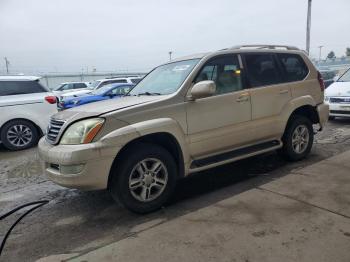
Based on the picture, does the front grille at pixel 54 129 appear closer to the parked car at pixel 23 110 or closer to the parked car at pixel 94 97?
the parked car at pixel 23 110

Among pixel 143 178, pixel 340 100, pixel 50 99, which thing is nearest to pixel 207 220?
pixel 143 178

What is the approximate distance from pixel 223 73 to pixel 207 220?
2010 millimetres

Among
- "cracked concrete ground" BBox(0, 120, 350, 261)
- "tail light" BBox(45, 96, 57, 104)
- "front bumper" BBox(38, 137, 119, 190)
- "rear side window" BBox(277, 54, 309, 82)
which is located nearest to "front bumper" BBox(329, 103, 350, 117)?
"rear side window" BBox(277, 54, 309, 82)

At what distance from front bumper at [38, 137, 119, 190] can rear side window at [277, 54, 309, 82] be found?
124 inches

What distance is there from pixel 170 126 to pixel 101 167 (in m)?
0.92

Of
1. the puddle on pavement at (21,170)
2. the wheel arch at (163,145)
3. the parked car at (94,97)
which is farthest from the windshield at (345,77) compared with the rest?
the puddle on pavement at (21,170)

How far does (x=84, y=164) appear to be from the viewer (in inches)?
134

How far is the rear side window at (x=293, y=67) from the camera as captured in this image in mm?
5293

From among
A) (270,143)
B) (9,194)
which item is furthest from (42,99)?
(270,143)

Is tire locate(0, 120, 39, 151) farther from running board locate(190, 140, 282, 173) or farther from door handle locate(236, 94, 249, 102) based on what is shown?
door handle locate(236, 94, 249, 102)

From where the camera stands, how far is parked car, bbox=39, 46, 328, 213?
352 centimetres

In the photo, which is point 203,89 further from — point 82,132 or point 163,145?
point 82,132

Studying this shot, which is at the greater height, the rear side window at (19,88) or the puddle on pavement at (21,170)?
the rear side window at (19,88)

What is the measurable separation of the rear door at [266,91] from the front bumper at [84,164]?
224 centimetres
